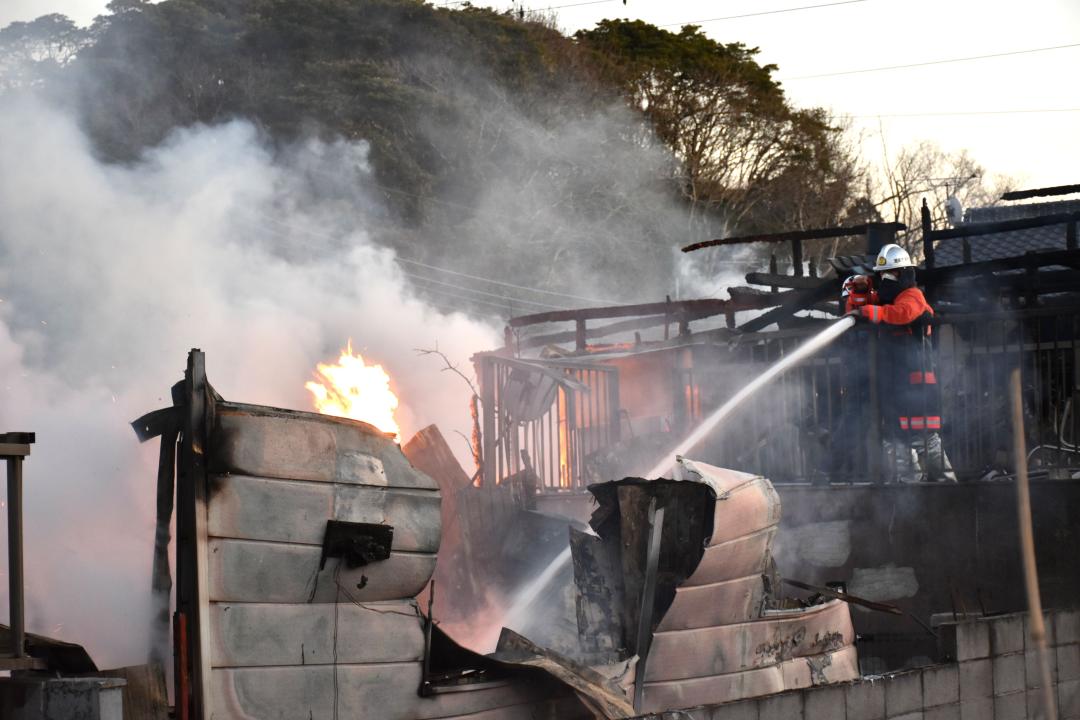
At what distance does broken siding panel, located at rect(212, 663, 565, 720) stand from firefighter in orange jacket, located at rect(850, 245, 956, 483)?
14.3ft

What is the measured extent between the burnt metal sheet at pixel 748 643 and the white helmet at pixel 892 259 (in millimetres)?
4020

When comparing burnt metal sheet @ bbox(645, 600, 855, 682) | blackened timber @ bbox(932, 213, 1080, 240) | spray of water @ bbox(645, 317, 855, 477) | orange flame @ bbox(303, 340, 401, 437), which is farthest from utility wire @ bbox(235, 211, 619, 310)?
burnt metal sheet @ bbox(645, 600, 855, 682)

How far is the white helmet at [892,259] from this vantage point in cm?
1066

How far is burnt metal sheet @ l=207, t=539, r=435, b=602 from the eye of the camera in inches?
195

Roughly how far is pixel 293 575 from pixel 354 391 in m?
8.24

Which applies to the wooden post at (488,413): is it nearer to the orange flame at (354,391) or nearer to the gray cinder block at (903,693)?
the orange flame at (354,391)

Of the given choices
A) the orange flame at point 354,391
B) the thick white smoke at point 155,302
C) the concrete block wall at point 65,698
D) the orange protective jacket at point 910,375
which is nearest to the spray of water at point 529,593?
the orange protective jacket at point 910,375

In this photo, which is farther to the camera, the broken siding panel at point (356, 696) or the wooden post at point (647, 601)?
the wooden post at point (647, 601)

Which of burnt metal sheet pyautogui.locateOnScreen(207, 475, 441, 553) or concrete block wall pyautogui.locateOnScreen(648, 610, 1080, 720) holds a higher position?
burnt metal sheet pyautogui.locateOnScreen(207, 475, 441, 553)

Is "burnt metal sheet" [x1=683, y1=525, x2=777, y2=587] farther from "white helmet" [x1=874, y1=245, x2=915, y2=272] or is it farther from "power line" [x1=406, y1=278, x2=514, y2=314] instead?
"power line" [x1=406, y1=278, x2=514, y2=314]

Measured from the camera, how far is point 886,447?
9.23 meters

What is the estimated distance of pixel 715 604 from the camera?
658cm

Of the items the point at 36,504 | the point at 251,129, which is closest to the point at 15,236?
the point at 251,129

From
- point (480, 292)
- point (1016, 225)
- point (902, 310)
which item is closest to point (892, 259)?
point (902, 310)
